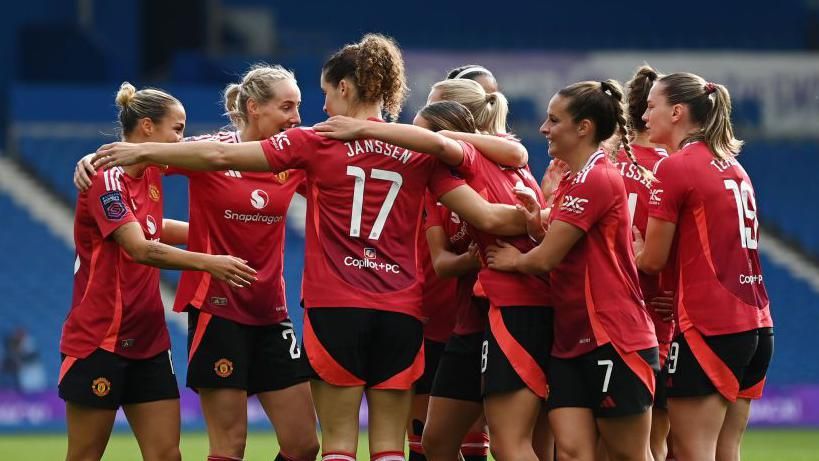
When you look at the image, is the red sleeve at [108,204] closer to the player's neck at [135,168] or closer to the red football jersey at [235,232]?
the player's neck at [135,168]

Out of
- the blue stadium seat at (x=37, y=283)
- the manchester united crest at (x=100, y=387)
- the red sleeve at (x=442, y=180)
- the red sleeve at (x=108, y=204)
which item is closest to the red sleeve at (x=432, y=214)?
the red sleeve at (x=442, y=180)

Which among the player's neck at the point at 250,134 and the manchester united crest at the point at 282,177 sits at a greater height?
the player's neck at the point at 250,134

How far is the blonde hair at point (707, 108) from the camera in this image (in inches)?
244

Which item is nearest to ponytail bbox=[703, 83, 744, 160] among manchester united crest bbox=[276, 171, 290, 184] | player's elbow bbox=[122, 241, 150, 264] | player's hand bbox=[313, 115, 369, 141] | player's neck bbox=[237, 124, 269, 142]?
player's hand bbox=[313, 115, 369, 141]

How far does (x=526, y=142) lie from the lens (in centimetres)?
2119

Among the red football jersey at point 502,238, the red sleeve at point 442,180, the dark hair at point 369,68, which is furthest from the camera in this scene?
the red football jersey at point 502,238

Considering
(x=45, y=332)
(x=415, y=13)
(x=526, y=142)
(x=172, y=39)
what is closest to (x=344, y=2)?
(x=415, y=13)

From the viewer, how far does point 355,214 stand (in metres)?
5.64

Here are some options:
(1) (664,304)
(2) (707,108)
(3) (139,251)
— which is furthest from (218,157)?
(1) (664,304)

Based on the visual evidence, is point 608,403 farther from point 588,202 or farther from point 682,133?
point 682,133

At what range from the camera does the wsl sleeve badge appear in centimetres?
619

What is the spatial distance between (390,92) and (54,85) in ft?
51.5

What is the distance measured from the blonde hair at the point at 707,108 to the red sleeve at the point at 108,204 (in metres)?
2.70

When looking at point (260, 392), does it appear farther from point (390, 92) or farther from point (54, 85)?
point (54, 85)
